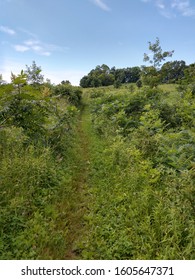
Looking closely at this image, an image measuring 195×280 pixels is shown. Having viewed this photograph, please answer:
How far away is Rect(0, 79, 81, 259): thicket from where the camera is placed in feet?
10.5

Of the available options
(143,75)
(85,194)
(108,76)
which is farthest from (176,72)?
(85,194)

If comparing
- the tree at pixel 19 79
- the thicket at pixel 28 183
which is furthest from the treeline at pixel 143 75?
the tree at pixel 19 79

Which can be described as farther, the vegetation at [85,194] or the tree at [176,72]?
the tree at [176,72]

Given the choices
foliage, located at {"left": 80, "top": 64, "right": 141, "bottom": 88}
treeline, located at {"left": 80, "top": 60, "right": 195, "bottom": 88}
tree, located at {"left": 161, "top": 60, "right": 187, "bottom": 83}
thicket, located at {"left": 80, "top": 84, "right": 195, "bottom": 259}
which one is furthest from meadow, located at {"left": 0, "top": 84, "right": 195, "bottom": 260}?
foliage, located at {"left": 80, "top": 64, "right": 141, "bottom": 88}

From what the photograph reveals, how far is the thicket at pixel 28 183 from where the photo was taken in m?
3.20

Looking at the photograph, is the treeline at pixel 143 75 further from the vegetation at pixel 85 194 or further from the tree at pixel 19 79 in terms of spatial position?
the tree at pixel 19 79

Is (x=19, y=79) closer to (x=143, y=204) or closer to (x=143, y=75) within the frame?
(x=143, y=204)

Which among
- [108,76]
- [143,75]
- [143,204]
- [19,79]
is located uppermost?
[108,76]

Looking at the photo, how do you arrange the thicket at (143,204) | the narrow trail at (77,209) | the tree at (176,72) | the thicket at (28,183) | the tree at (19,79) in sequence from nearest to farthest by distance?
the thicket at (143,204) < the thicket at (28,183) < the narrow trail at (77,209) < the tree at (19,79) < the tree at (176,72)

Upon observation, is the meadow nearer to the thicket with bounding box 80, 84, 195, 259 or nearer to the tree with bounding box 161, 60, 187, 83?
the thicket with bounding box 80, 84, 195, 259

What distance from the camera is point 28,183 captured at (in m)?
4.24

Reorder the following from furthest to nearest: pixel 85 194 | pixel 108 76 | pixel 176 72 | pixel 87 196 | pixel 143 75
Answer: pixel 176 72, pixel 108 76, pixel 143 75, pixel 85 194, pixel 87 196

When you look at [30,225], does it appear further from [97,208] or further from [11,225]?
[97,208]

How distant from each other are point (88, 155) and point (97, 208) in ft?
11.5
